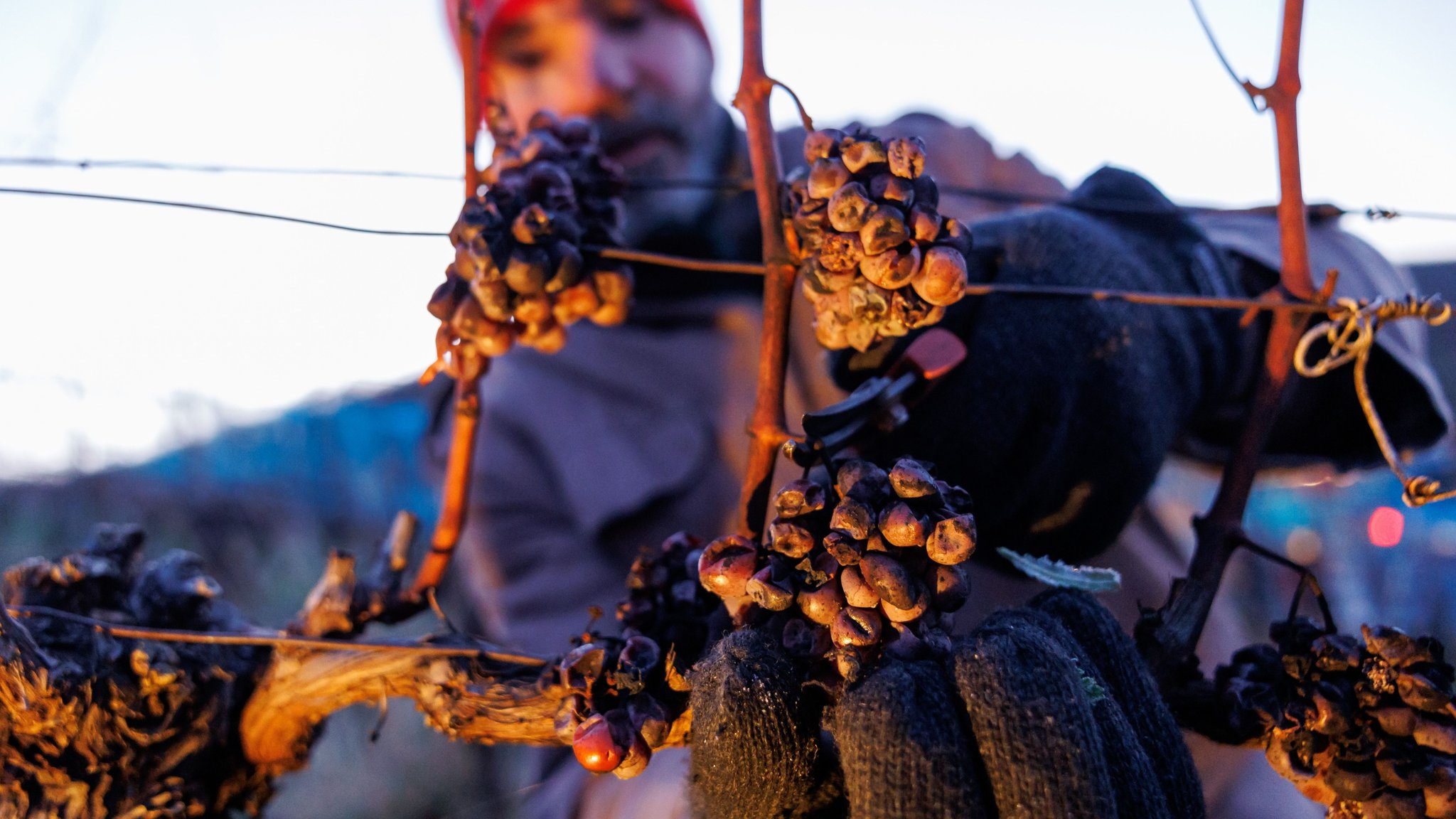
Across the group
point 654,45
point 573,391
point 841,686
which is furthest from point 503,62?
point 841,686

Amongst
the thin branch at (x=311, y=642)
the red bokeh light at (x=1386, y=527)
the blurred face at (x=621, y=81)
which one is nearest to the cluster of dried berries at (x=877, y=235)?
the thin branch at (x=311, y=642)

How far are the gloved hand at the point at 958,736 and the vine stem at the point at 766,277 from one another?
96 mm

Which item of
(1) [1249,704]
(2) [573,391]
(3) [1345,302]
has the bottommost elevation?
(2) [573,391]

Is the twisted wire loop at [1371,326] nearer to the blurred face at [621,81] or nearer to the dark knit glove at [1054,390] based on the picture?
the dark knit glove at [1054,390]

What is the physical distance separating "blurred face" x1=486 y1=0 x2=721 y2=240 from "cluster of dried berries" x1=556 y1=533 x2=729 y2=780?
0.50 metres

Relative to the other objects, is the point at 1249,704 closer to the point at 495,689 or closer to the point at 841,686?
the point at 841,686

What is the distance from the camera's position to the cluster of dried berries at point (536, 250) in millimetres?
424

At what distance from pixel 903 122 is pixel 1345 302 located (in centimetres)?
56

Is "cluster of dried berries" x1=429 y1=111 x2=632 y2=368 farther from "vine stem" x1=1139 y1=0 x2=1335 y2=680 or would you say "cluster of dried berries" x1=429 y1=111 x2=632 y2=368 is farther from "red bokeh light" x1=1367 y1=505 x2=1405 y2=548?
"red bokeh light" x1=1367 y1=505 x2=1405 y2=548

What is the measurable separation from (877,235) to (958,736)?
0.61ft

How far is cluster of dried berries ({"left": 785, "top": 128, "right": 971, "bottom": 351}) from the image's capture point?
361 millimetres

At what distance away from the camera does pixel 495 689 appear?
1.55 ft

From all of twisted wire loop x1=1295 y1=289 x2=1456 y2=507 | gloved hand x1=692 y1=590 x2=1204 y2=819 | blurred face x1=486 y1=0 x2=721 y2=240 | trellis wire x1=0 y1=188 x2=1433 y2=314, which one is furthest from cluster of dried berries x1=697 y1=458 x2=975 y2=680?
blurred face x1=486 y1=0 x2=721 y2=240

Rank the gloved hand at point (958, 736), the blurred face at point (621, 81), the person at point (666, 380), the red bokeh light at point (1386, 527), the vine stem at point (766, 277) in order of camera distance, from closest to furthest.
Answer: the gloved hand at point (958, 736)
the vine stem at point (766, 277)
the person at point (666, 380)
the blurred face at point (621, 81)
the red bokeh light at point (1386, 527)
